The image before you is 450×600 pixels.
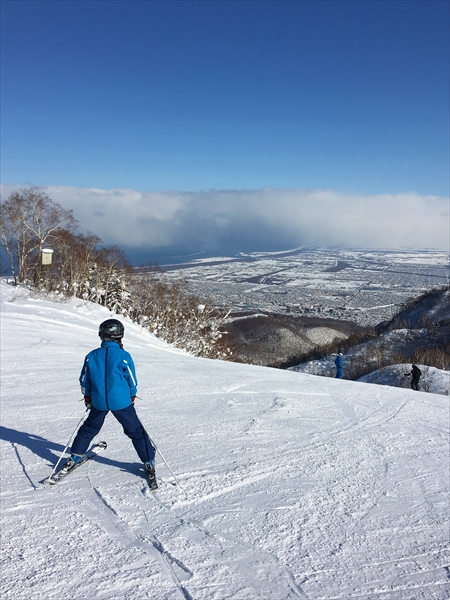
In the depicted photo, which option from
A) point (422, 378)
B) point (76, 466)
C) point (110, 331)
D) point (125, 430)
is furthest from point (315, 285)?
point (110, 331)

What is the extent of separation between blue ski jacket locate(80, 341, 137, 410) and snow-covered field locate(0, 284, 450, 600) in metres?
0.95

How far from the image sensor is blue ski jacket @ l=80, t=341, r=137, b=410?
3.84m

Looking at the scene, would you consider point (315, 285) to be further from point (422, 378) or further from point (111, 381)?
point (111, 381)

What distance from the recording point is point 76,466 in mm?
4328

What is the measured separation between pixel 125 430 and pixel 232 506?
1.30 meters

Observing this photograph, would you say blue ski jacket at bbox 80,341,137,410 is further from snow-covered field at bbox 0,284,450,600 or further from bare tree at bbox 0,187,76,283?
bare tree at bbox 0,187,76,283

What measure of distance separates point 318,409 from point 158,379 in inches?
161

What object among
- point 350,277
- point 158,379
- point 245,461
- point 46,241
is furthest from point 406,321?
point 350,277

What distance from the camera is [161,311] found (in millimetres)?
36719

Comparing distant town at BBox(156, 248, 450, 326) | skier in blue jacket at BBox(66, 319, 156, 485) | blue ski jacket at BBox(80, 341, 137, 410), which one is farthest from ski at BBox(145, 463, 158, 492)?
distant town at BBox(156, 248, 450, 326)

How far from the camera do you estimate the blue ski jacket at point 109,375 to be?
3836mm

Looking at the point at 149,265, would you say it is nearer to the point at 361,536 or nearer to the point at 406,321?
the point at 406,321

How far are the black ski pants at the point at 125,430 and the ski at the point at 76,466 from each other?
211 millimetres

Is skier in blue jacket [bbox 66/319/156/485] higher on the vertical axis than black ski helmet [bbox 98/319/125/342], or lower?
lower
